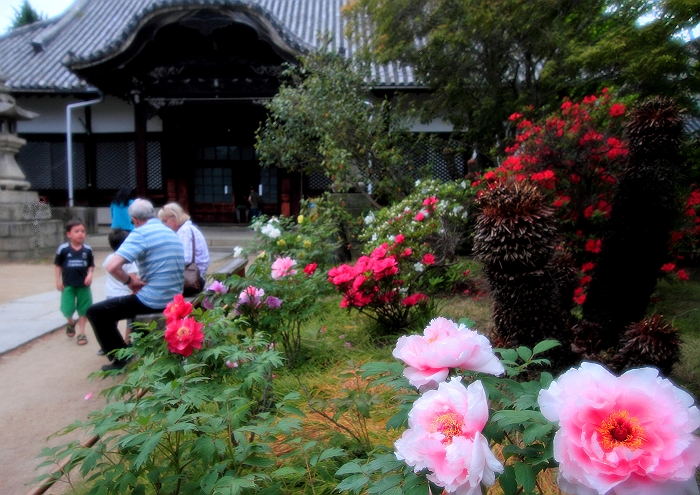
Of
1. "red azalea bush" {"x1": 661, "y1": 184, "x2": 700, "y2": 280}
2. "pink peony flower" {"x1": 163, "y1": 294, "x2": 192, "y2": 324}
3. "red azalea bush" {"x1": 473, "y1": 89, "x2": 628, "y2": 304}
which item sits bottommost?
"pink peony flower" {"x1": 163, "y1": 294, "x2": 192, "y2": 324}

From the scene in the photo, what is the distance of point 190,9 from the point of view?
1092cm

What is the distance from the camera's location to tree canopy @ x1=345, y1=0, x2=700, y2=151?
14.9 feet

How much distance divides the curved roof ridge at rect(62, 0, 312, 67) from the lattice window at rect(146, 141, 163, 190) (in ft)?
10.4

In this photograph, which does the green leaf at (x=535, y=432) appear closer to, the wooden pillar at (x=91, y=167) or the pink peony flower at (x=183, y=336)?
the pink peony flower at (x=183, y=336)

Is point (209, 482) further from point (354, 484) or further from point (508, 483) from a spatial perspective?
point (508, 483)

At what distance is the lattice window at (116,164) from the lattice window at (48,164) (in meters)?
0.50

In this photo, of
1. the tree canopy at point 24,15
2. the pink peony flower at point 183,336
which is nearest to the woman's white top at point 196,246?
the pink peony flower at point 183,336

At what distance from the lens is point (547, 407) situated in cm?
90

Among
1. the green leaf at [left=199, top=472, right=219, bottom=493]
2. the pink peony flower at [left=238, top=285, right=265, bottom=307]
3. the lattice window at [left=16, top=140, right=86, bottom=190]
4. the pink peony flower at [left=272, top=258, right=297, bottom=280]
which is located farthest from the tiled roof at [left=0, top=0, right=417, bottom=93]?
the green leaf at [left=199, top=472, right=219, bottom=493]

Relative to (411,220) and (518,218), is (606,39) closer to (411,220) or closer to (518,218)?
(411,220)

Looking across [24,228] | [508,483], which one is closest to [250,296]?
[508,483]

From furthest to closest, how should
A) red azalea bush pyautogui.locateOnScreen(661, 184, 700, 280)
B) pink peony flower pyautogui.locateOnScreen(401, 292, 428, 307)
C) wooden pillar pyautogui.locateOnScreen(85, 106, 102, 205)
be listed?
wooden pillar pyautogui.locateOnScreen(85, 106, 102, 205)
red azalea bush pyautogui.locateOnScreen(661, 184, 700, 280)
pink peony flower pyautogui.locateOnScreen(401, 292, 428, 307)

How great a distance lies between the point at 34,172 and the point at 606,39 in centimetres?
1435

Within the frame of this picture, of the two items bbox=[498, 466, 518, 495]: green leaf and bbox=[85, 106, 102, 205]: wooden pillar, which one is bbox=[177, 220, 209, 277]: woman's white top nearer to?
bbox=[498, 466, 518, 495]: green leaf
